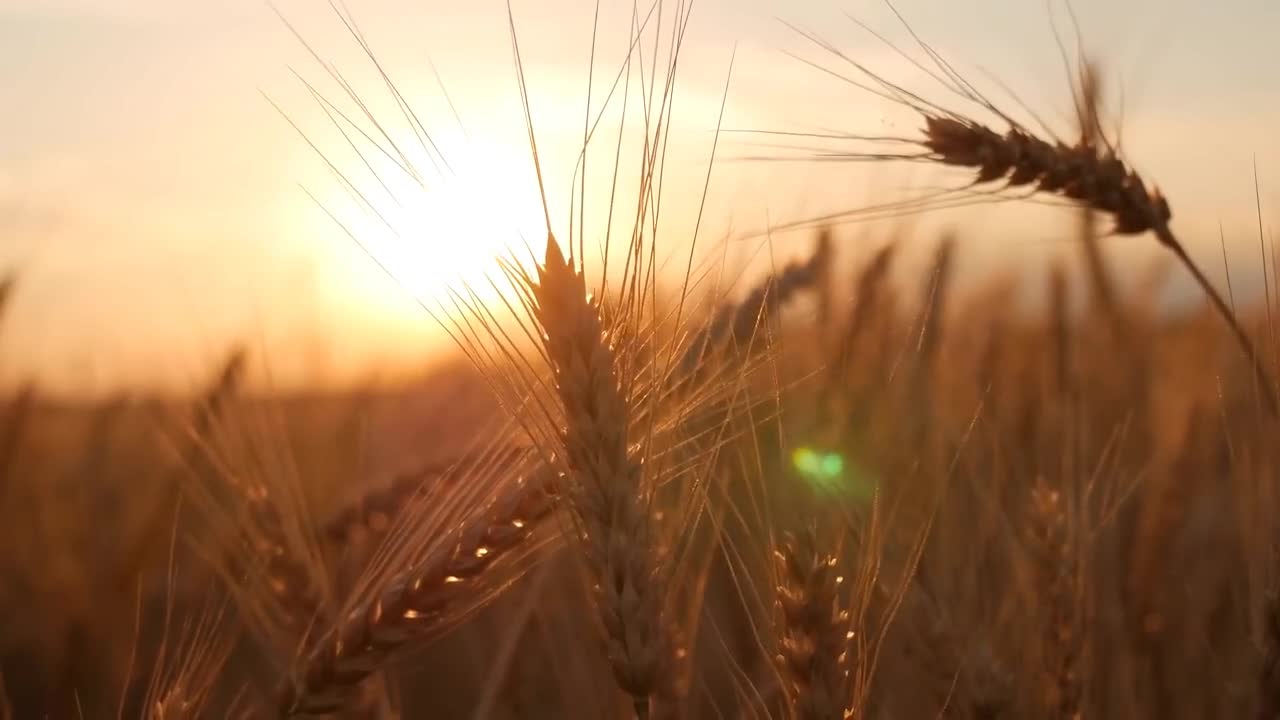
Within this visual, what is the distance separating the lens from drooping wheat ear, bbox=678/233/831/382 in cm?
149

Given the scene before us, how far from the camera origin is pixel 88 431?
3178 mm

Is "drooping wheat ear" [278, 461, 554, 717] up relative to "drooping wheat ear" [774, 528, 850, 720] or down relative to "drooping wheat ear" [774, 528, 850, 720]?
up

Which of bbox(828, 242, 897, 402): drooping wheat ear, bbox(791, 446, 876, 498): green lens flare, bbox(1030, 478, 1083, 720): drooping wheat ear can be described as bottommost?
bbox(1030, 478, 1083, 720): drooping wheat ear

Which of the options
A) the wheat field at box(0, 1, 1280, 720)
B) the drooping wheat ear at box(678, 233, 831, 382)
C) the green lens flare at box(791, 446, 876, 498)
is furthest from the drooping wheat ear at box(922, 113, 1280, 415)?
the green lens flare at box(791, 446, 876, 498)

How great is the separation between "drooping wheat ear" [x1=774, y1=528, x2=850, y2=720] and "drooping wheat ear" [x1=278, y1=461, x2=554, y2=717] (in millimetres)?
283

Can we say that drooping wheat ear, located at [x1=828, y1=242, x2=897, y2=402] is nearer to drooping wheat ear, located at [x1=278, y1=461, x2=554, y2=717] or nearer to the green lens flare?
the green lens flare

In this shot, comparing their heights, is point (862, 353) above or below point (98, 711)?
above

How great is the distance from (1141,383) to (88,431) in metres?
2.91

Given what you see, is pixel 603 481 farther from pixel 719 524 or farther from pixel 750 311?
pixel 750 311

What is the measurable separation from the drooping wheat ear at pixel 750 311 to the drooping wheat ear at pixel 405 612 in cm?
34

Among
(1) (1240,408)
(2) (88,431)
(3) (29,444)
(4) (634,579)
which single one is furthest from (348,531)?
(1) (1240,408)

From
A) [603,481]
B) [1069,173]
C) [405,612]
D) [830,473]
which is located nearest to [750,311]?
[830,473]

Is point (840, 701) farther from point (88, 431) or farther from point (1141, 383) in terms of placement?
point (88, 431)

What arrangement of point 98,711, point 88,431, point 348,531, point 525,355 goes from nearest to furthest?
point 525,355 < point 348,531 < point 98,711 < point 88,431
